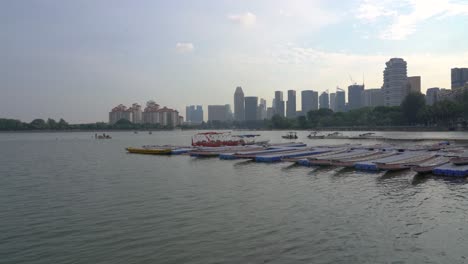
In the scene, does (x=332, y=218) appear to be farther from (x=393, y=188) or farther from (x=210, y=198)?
(x=393, y=188)

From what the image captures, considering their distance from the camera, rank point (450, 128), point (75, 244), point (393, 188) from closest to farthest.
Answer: point (75, 244)
point (393, 188)
point (450, 128)

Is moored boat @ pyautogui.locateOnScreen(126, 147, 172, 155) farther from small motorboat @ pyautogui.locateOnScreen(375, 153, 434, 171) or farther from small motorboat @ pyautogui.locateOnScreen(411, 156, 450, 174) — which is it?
small motorboat @ pyautogui.locateOnScreen(411, 156, 450, 174)

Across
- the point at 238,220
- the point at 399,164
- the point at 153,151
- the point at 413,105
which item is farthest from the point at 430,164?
the point at 413,105

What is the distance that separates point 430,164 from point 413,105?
4857 inches

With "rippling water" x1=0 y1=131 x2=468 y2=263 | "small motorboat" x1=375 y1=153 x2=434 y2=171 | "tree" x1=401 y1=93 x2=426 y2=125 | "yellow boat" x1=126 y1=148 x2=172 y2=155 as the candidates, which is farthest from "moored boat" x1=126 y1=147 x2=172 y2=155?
"tree" x1=401 y1=93 x2=426 y2=125

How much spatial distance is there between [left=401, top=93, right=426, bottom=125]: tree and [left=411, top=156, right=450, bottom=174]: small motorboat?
115261 mm

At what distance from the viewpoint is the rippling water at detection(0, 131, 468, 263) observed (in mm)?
12844

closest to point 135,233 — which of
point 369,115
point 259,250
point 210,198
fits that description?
point 259,250

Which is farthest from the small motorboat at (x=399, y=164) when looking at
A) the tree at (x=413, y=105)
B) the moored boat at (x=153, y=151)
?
the tree at (x=413, y=105)

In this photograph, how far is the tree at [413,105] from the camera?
14338cm

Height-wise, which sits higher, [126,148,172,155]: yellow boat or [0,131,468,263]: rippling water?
[126,148,172,155]: yellow boat

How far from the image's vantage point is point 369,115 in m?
176

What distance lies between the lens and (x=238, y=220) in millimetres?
16969

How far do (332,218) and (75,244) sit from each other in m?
10.7
